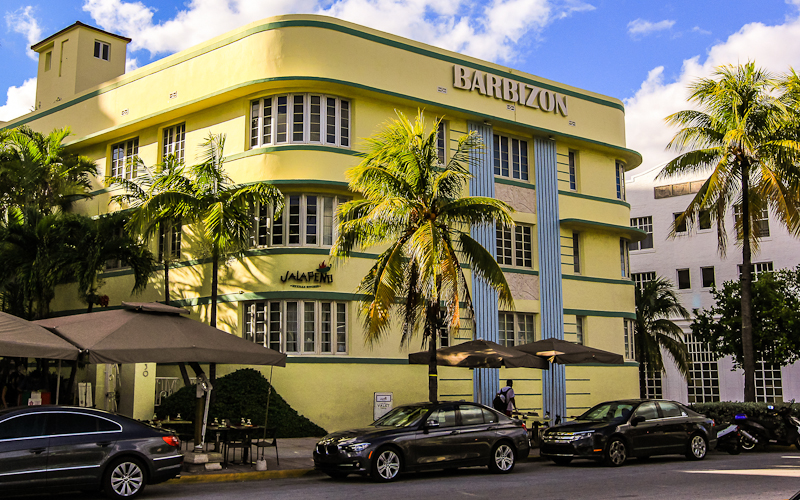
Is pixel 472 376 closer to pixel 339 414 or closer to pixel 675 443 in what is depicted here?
pixel 339 414

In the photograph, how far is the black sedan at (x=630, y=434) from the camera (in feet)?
52.5

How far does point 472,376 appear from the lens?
24.1 m

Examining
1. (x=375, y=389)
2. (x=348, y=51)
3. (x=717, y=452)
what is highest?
(x=348, y=51)

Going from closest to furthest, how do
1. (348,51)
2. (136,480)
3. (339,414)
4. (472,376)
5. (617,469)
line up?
(136,480)
(617,469)
(339,414)
(348,51)
(472,376)

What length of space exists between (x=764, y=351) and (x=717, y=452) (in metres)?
8.74

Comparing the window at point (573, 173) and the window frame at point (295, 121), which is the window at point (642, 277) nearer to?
the window at point (573, 173)

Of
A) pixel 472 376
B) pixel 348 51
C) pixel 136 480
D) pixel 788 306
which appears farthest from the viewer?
pixel 788 306

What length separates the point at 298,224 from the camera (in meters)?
21.7

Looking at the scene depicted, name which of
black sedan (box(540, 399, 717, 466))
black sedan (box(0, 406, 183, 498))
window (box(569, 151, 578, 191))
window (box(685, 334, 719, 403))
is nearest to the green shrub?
black sedan (box(540, 399, 717, 466))

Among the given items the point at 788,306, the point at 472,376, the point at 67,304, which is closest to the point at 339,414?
the point at 472,376

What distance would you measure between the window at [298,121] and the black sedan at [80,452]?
11.8m

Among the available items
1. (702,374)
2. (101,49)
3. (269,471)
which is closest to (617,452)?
(269,471)

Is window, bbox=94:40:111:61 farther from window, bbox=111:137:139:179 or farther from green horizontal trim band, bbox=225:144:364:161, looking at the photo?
green horizontal trim band, bbox=225:144:364:161

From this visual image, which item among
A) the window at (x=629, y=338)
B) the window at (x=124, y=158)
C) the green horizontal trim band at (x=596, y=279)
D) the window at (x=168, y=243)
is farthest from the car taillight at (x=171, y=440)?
the window at (x=629, y=338)
